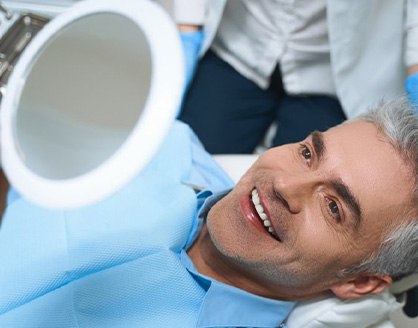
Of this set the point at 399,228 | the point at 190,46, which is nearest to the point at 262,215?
the point at 399,228

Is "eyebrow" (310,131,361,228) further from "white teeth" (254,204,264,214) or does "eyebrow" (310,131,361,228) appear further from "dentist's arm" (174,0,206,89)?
"dentist's arm" (174,0,206,89)

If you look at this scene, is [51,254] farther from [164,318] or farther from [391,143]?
[391,143]

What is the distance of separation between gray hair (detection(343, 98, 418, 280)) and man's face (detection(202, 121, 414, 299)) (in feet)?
0.05

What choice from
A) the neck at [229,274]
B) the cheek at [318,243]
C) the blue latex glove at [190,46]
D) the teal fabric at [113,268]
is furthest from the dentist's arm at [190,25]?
the cheek at [318,243]

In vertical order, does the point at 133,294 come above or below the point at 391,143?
below

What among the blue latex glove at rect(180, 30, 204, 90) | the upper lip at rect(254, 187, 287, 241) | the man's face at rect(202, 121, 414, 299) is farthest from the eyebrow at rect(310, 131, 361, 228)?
the blue latex glove at rect(180, 30, 204, 90)

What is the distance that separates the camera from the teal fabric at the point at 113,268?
1.02 m

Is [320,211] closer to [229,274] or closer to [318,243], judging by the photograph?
[318,243]

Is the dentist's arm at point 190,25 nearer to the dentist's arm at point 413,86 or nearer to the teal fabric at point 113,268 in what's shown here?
the teal fabric at point 113,268

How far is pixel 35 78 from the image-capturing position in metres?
0.84

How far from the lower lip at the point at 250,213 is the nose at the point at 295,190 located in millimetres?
→ 58

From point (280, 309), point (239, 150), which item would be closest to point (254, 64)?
point (239, 150)

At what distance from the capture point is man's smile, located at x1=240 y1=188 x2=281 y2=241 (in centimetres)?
102

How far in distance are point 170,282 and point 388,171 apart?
1.48 ft
